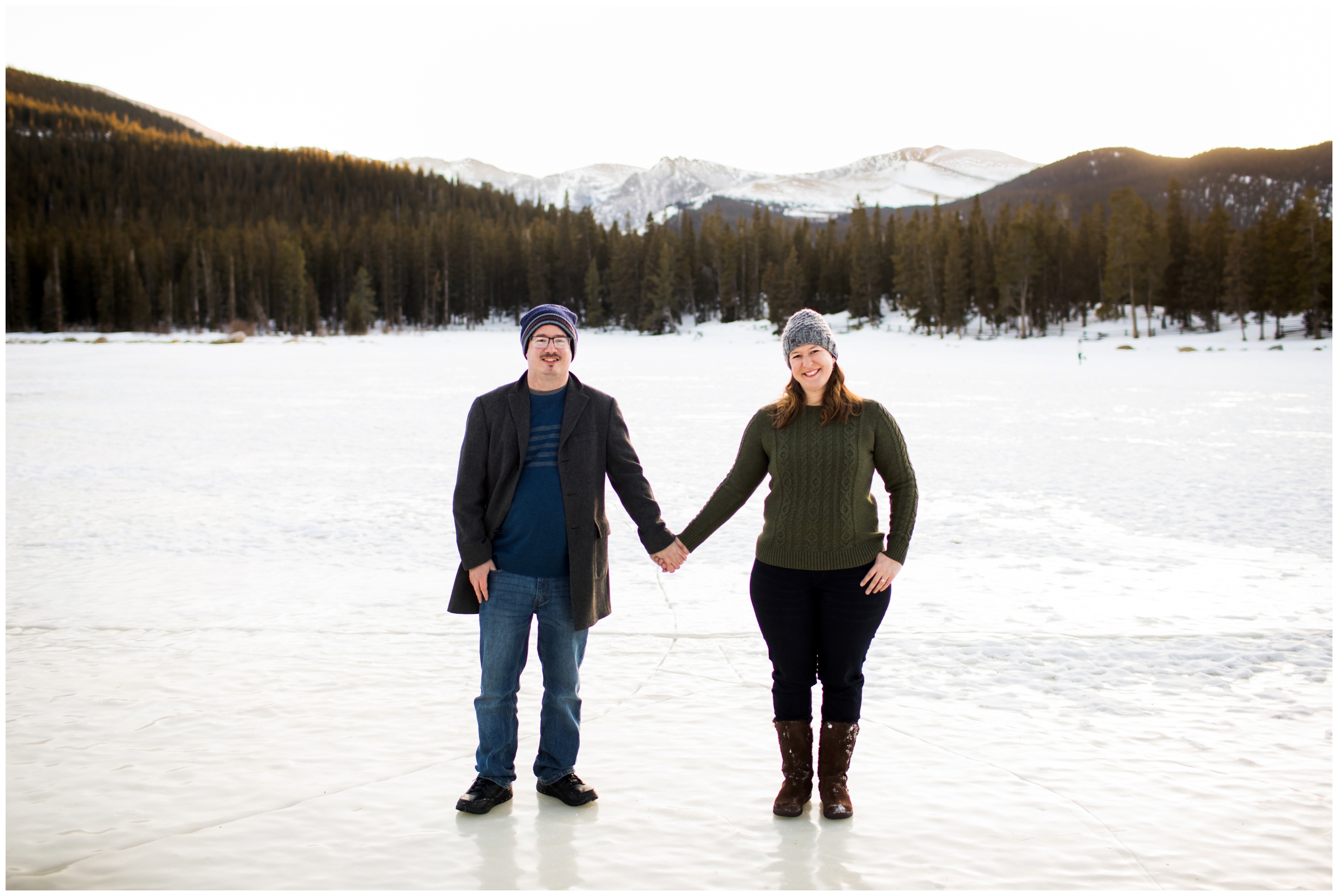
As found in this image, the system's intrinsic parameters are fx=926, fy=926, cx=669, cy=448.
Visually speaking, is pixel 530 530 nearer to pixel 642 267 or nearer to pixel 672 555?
pixel 672 555

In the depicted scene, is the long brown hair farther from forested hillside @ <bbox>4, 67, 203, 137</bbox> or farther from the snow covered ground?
forested hillside @ <bbox>4, 67, 203, 137</bbox>

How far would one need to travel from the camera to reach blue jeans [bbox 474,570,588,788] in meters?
3.27

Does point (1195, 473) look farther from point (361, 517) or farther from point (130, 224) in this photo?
point (130, 224)


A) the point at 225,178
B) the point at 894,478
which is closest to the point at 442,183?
the point at 225,178

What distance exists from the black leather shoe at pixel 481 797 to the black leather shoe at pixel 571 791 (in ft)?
0.59

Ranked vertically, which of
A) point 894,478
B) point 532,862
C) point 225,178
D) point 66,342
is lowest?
point 532,862

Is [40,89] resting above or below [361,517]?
above

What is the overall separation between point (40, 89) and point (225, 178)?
7514cm

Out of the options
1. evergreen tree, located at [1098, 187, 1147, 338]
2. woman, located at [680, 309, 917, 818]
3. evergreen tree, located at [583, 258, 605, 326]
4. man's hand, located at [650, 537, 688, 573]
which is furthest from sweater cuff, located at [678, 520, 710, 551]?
evergreen tree, located at [583, 258, 605, 326]

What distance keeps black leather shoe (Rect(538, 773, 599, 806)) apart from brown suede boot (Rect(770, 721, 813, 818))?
26.6 inches

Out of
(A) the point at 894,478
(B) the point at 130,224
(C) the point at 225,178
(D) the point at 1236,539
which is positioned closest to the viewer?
(A) the point at 894,478

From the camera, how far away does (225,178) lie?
4646 inches

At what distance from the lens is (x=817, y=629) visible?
10.6ft

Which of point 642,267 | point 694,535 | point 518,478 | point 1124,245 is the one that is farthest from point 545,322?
point 642,267
